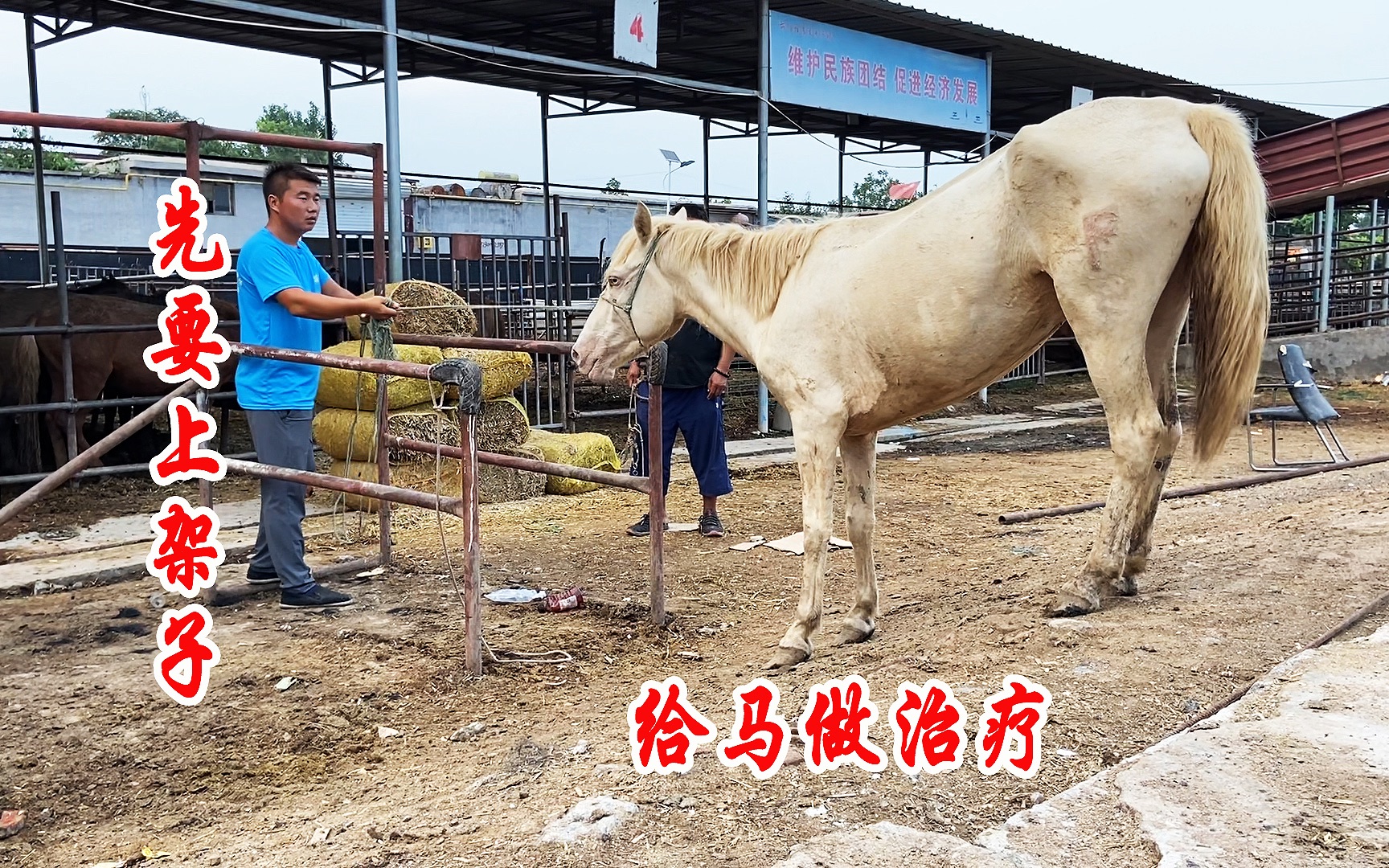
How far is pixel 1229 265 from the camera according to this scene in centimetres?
388

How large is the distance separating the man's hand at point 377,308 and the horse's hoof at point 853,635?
228 cm

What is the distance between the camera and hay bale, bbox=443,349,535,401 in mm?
7809

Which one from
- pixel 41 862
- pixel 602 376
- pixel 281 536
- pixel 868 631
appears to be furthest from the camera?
pixel 281 536

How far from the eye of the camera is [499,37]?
40.6 feet

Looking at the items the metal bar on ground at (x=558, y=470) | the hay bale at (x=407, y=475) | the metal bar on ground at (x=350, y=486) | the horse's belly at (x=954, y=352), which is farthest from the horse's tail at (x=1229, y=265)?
the hay bale at (x=407, y=475)

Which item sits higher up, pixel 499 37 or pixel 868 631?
pixel 499 37

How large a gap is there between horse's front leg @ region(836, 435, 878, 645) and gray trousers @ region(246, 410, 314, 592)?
2.49 meters

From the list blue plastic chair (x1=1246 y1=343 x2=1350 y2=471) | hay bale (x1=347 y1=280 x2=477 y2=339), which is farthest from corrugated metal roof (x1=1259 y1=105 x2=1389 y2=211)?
hay bale (x1=347 y1=280 x2=477 y2=339)

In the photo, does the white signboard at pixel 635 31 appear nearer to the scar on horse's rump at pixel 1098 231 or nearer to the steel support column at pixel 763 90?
the steel support column at pixel 763 90

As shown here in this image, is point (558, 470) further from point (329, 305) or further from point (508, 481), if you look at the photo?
point (508, 481)

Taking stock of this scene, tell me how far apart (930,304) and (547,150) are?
34.9 feet

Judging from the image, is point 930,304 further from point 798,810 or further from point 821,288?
point 798,810

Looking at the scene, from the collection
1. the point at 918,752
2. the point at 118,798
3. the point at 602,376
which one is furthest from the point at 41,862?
the point at 602,376

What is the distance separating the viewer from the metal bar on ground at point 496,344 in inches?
186
